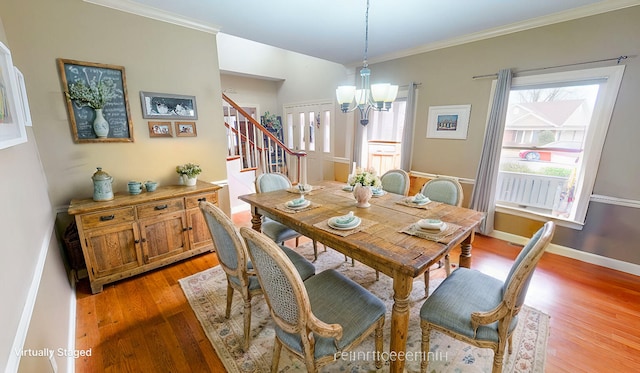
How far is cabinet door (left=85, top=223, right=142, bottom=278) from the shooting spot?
2188mm

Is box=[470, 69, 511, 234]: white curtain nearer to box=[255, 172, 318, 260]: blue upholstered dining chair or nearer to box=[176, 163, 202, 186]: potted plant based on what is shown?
box=[255, 172, 318, 260]: blue upholstered dining chair

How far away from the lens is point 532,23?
9.03ft

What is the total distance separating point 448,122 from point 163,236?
151 inches

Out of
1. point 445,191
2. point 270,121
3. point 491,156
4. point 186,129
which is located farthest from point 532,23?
point 270,121

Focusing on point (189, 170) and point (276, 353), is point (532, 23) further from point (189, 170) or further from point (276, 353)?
point (189, 170)

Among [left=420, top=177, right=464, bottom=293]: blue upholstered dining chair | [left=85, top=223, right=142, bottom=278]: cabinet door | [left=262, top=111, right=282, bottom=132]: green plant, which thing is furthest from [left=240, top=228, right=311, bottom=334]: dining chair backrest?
[left=262, top=111, right=282, bottom=132]: green plant

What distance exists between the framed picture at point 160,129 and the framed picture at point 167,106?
75 millimetres

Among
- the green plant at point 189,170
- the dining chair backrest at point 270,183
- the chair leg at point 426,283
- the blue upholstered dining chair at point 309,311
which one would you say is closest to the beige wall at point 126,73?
the green plant at point 189,170

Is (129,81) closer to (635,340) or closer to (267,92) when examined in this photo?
(267,92)

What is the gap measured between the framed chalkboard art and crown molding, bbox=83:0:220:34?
55 centimetres

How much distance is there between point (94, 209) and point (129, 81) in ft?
4.35

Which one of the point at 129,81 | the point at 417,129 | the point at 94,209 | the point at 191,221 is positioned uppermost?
the point at 129,81

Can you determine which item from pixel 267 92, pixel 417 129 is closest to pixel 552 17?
pixel 417 129

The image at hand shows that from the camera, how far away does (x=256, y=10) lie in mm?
2582
